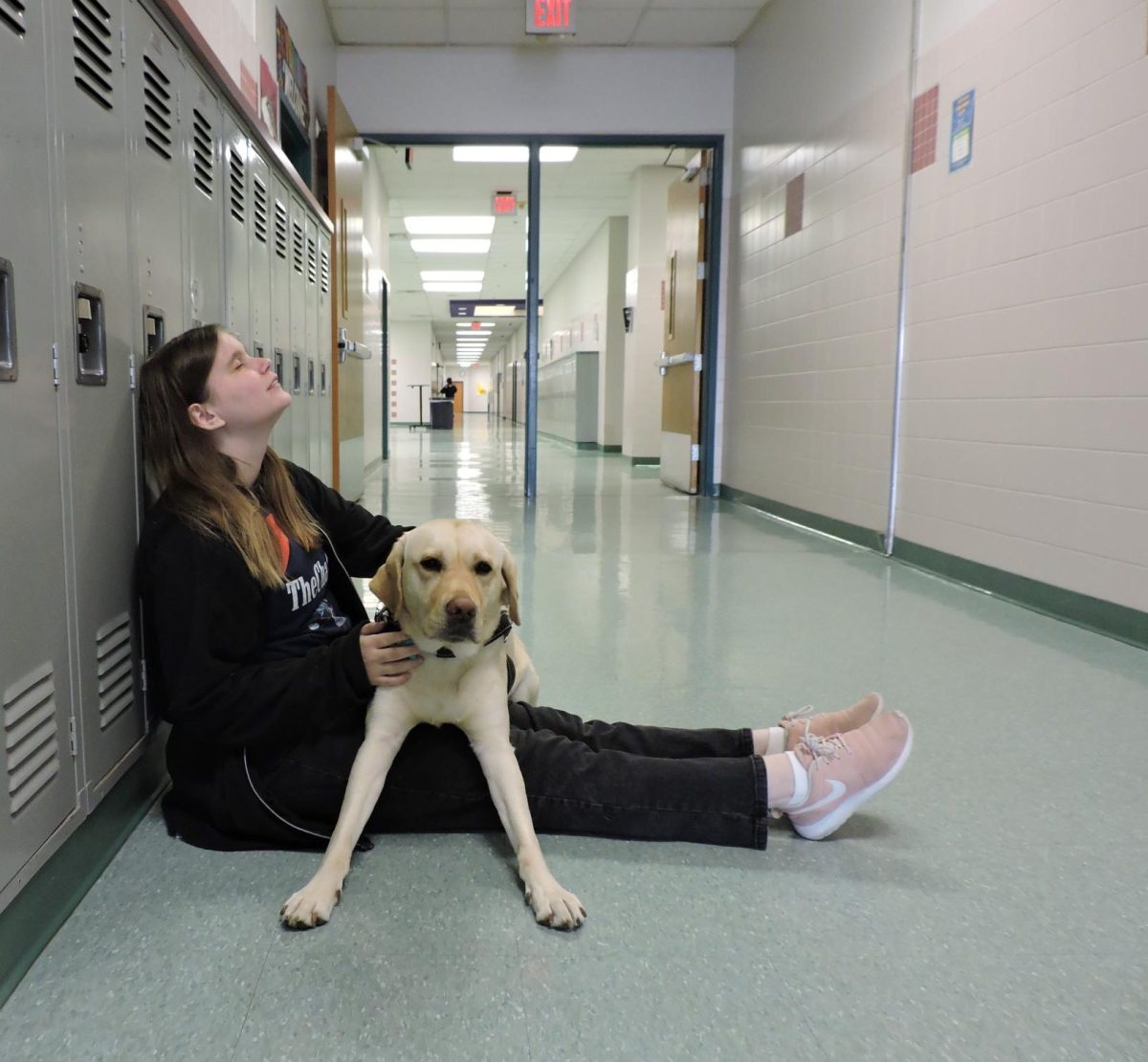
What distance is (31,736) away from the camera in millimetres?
1232

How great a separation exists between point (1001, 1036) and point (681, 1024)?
392 mm

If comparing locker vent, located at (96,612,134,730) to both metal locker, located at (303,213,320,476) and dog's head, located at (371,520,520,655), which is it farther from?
metal locker, located at (303,213,320,476)

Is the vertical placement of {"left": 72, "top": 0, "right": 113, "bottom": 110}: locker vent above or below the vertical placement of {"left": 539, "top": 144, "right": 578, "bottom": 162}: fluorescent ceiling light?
below

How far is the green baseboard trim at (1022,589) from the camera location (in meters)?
3.15

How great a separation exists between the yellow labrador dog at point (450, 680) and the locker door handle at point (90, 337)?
53 cm

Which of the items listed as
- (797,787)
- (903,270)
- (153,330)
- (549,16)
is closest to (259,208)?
(153,330)

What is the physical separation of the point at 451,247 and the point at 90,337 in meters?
14.5

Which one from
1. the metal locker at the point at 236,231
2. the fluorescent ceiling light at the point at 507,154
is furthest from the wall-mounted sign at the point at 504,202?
the metal locker at the point at 236,231

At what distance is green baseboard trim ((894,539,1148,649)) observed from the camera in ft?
10.3

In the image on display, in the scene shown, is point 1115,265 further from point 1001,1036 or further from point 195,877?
point 195,877

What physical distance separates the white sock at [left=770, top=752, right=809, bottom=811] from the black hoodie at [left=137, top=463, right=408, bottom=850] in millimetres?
756

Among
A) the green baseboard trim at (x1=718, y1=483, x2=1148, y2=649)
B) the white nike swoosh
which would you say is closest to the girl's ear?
the white nike swoosh

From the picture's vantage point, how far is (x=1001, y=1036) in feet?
3.76

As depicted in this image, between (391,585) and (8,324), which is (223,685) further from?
(8,324)
